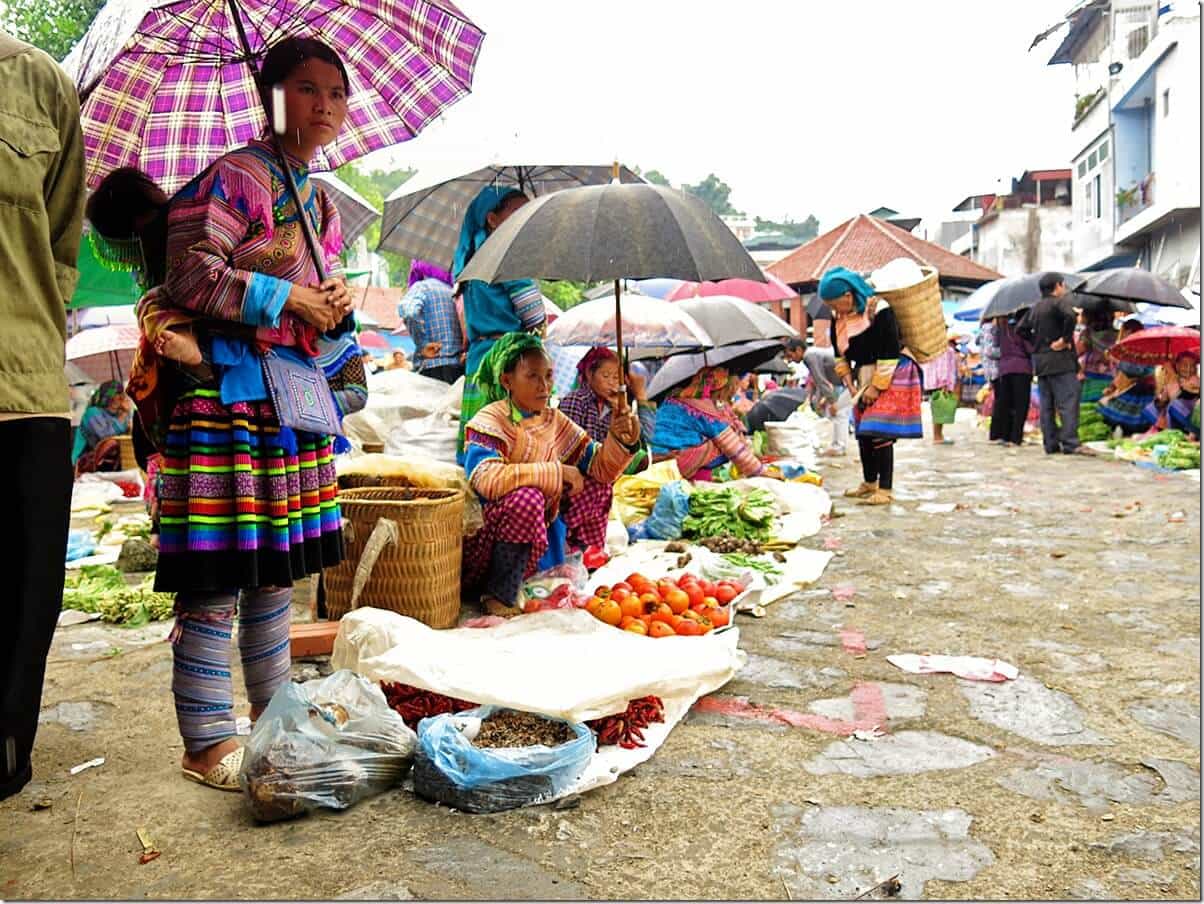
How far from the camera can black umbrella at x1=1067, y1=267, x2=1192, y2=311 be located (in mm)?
11523

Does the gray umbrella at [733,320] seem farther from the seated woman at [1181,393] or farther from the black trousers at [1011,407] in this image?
the black trousers at [1011,407]

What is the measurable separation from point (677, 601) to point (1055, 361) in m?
8.88

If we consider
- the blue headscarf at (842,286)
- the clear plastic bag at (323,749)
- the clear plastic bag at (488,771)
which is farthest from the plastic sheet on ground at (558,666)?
the blue headscarf at (842,286)

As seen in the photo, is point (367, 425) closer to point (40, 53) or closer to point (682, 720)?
point (682, 720)

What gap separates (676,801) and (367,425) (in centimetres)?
485

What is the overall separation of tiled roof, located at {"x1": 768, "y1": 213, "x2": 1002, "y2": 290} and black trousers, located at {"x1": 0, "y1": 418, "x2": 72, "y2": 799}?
69.6 feet

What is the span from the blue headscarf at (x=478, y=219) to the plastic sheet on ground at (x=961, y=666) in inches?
110

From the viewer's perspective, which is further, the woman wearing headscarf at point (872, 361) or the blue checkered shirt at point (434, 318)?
the woman wearing headscarf at point (872, 361)

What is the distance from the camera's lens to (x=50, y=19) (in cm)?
1653

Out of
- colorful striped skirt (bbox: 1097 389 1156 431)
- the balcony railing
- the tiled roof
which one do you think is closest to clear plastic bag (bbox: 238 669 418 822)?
colorful striped skirt (bbox: 1097 389 1156 431)

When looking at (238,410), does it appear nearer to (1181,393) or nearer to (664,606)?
(664,606)

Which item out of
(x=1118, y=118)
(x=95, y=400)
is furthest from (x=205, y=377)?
(x=1118, y=118)

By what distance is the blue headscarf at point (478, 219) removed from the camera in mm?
5148

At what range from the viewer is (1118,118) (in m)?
23.8
